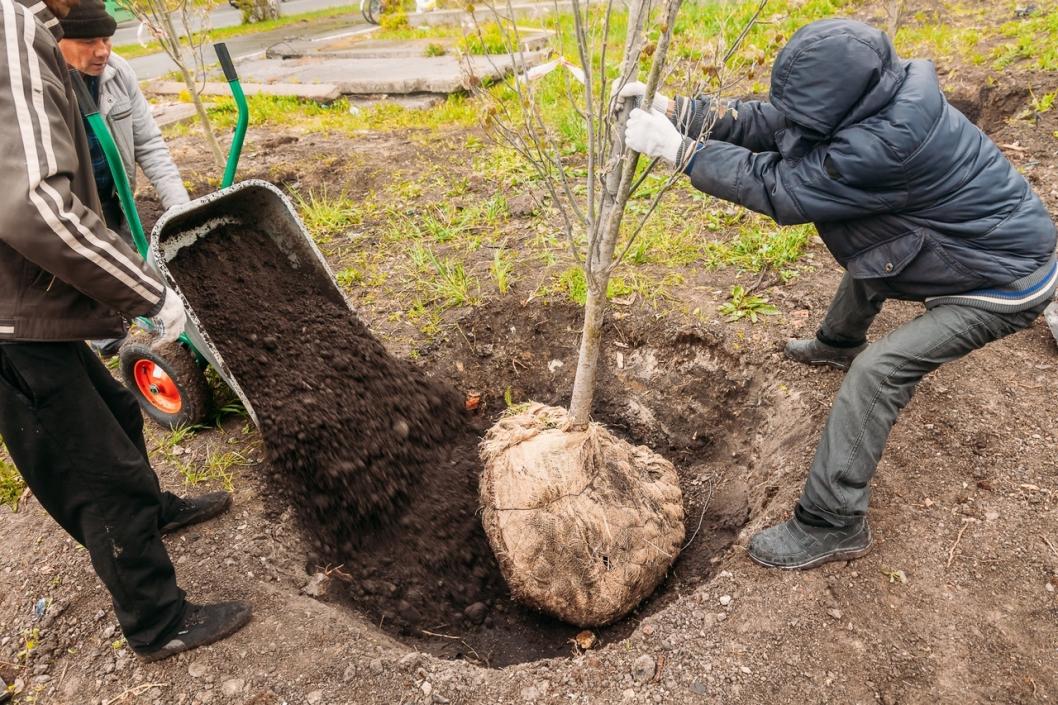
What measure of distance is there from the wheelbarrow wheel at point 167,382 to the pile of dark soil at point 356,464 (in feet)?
1.24

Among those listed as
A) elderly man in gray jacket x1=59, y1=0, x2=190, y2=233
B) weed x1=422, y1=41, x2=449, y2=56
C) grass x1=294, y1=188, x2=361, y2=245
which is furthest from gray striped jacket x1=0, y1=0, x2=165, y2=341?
weed x1=422, y1=41, x2=449, y2=56

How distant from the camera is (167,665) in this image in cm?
192

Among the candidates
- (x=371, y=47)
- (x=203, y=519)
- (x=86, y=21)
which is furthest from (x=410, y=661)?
(x=371, y=47)

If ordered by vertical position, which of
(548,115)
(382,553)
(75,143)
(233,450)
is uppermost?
(75,143)

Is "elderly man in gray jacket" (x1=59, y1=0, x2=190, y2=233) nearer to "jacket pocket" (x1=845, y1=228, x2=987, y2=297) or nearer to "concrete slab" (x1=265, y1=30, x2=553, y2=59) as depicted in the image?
"jacket pocket" (x1=845, y1=228, x2=987, y2=297)

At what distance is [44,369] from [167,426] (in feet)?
4.23

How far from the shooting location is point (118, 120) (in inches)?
108

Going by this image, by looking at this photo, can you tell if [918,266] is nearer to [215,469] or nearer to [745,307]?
[745,307]

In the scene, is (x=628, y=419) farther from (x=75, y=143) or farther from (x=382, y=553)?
(x=75, y=143)

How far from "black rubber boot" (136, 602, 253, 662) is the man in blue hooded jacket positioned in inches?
66.3

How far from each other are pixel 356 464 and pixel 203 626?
72 cm

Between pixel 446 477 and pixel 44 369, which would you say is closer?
pixel 44 369

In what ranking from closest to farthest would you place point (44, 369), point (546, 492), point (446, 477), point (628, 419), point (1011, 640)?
point (44, 369) → point (1011, 640) → point (546, 492) → point (446, 477) → point (628, 419)

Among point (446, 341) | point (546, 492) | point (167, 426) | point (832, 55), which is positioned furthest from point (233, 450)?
point (832, 55)
